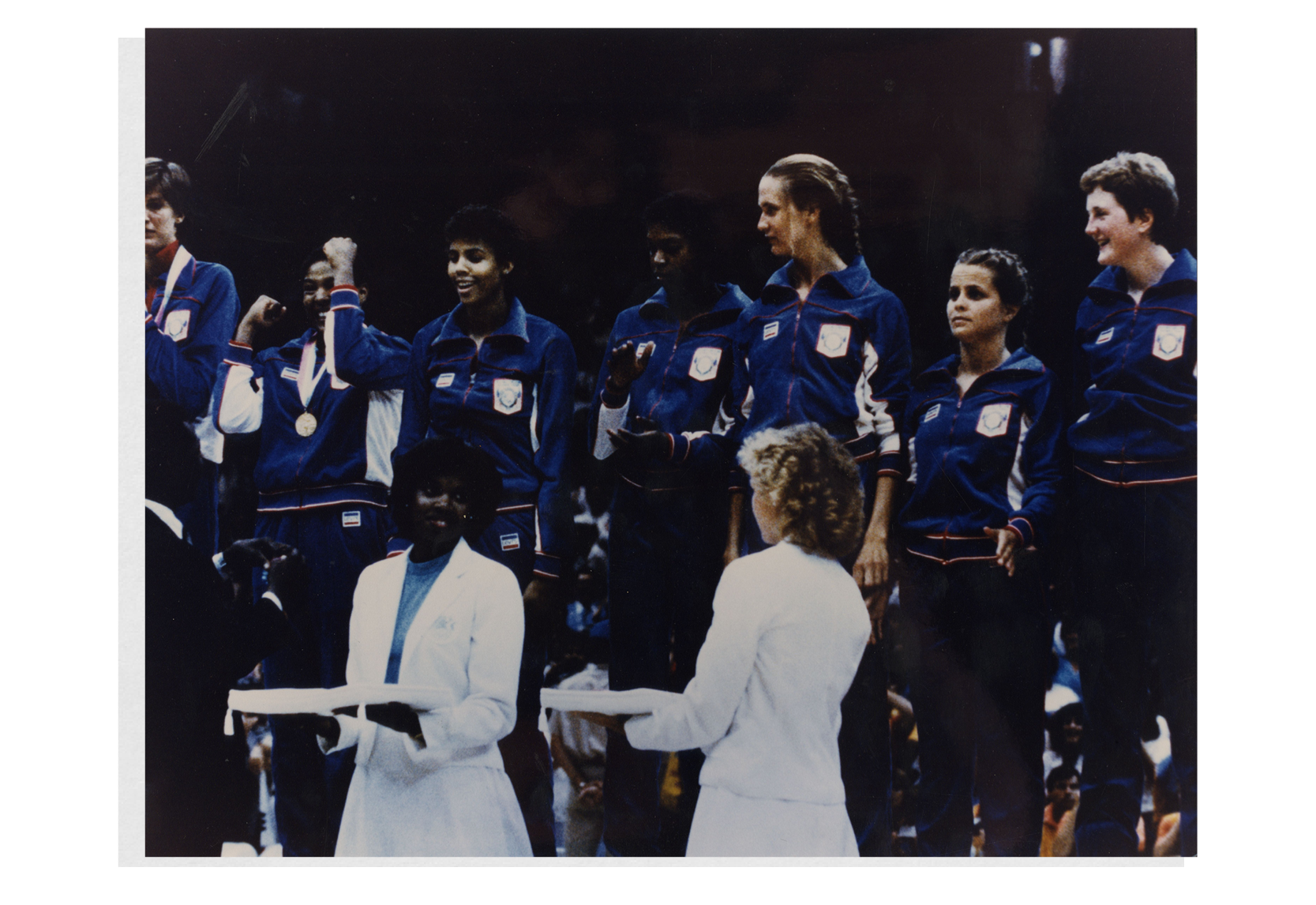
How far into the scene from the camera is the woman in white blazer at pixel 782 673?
11.1 feet

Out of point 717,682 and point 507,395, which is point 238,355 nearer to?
point 507,395

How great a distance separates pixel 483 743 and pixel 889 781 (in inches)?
66.7

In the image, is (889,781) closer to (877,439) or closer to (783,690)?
(783,690)

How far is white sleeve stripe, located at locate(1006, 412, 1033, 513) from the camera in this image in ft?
11.5

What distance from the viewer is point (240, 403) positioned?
12.2ft

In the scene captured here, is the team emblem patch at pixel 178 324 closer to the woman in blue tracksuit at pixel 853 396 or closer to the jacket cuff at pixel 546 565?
the jacket cuff at pixel 546 565

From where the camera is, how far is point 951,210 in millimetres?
3631

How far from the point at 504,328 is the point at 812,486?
1.47 metres

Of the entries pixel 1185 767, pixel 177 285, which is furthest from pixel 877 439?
pixel 177 285

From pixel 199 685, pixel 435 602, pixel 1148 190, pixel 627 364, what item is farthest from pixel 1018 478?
pixel 199 685

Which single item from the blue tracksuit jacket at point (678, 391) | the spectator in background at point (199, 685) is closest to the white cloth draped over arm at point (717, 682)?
the blue tracksuit jacket at point (678, 391)

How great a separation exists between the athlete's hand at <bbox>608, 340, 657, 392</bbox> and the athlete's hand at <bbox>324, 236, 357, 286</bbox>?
1.21 metres

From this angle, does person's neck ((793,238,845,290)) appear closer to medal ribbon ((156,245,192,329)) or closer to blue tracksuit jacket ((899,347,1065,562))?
blue tracksuit jacket ((899,347,1065,562))

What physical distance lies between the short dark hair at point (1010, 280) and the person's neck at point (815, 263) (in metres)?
0.53
